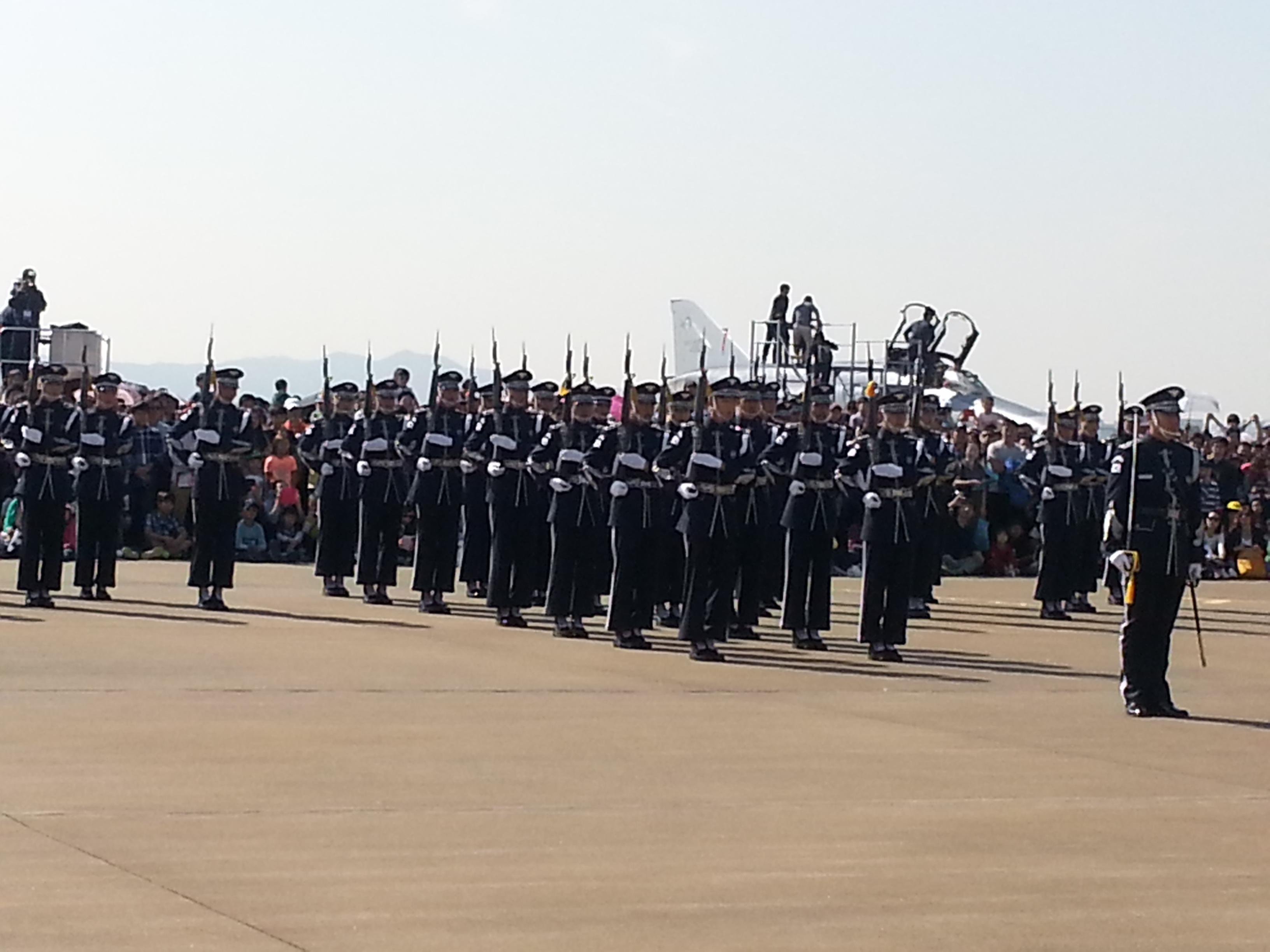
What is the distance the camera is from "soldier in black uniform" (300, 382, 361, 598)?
21375 mm

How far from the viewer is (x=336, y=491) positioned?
2144 cm

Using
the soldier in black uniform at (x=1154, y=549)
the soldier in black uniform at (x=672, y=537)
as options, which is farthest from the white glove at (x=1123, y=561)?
the soldier in black uniform at (x=672, y=537)

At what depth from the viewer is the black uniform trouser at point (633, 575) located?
55.5 ft

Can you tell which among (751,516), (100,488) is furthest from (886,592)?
(100,488)

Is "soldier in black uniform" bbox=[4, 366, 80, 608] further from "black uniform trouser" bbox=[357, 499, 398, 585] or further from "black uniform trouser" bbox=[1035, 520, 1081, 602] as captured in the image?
"black uniform trouser" bbox=[1035, 520, 1081, 602]

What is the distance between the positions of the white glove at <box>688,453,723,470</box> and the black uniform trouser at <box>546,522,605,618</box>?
1.66m

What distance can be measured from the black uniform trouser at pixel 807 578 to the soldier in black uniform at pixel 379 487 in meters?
4.43

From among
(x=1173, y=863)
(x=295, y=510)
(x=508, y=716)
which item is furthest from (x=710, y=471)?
(x=295, y=510)

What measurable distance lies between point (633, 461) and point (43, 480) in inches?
207

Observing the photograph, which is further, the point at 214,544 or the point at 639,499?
the point at 214,544

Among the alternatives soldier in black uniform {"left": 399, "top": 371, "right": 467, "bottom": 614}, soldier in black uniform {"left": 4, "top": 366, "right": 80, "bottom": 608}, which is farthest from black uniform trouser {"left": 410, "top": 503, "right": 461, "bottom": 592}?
soldier in black uniform {"left": 4, "top": 366, "right": 80, "bottom": 608}

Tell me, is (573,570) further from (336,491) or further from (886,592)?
(336,491)

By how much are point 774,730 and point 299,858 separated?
4342 mm

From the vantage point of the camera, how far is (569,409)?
18.2 metres
